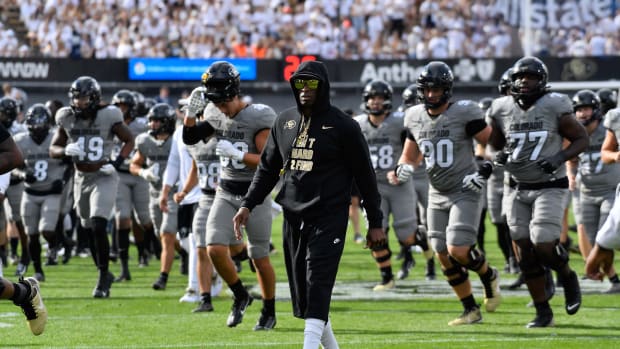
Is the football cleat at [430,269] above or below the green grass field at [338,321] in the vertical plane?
below

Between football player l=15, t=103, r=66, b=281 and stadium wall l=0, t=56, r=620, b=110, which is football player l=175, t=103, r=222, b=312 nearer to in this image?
football player l=15, t=103, r=66, b=281

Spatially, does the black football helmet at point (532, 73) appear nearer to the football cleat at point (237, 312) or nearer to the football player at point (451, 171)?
the football player at point (451, 171)

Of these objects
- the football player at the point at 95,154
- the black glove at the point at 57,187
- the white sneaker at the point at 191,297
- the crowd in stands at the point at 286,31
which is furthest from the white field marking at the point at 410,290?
the crowd in stands at the point at 286,31

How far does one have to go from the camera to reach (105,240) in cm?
1088

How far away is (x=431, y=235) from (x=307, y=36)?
66.0 feet

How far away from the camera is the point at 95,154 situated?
1094 centimetres

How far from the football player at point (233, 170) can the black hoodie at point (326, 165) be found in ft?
6.17

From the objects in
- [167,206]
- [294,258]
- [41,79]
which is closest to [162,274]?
[167,206]

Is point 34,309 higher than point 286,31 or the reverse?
the reverse

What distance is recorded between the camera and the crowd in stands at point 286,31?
1099 inches

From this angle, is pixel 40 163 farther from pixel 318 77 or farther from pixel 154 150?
pixel 318 77

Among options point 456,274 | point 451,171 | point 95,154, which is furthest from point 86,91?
point 456,274

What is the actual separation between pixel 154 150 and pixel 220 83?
4.31m

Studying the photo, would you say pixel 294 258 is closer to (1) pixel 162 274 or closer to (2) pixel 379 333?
(2) pixel 379 333
